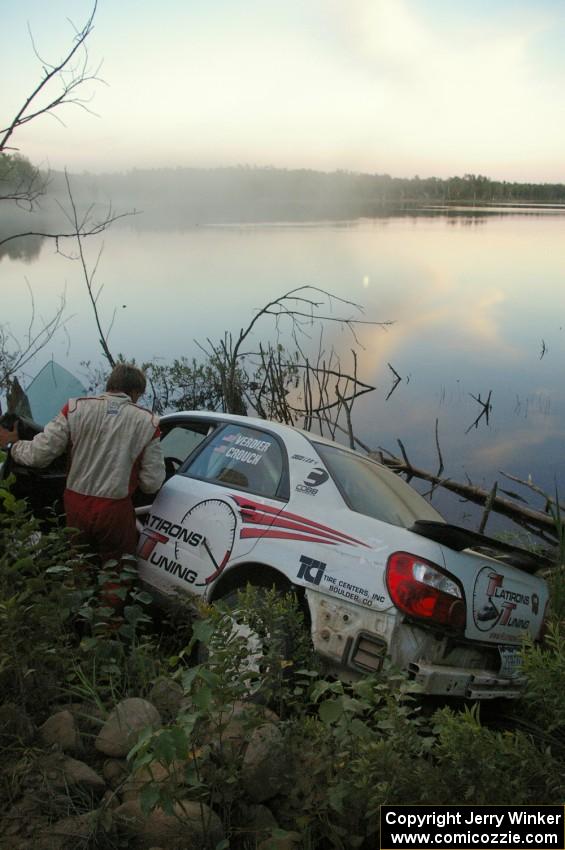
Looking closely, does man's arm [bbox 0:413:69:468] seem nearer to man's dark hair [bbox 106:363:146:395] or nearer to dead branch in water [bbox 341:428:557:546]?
man's dark hair [bbox 106:363:146:395]

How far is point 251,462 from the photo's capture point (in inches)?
183

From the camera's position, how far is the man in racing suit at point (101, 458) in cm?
455

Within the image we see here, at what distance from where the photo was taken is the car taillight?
3.56 m

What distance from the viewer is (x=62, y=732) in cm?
297

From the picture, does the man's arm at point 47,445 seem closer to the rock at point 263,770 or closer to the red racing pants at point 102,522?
the red racing pants at point 102,522

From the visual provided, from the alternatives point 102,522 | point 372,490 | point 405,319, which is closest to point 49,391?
point 102,522

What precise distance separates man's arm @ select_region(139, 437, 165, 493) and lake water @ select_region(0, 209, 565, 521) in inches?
260

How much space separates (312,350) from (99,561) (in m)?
16.7

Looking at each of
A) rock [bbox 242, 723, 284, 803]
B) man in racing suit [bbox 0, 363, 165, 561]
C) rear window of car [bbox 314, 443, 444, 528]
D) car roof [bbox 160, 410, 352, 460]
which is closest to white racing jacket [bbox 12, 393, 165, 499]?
man in racing suit [bbox 0, 363, 165, 561]

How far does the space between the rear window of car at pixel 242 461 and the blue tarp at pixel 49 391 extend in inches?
181

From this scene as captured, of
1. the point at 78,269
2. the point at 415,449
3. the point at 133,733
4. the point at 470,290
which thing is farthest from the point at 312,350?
the point at 78,269

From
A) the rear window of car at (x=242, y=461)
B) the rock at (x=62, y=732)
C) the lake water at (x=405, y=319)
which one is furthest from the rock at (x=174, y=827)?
the lake water at (x=405, y=319)

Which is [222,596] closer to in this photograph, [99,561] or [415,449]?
[99,561]

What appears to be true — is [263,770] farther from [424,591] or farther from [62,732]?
[424,591]
